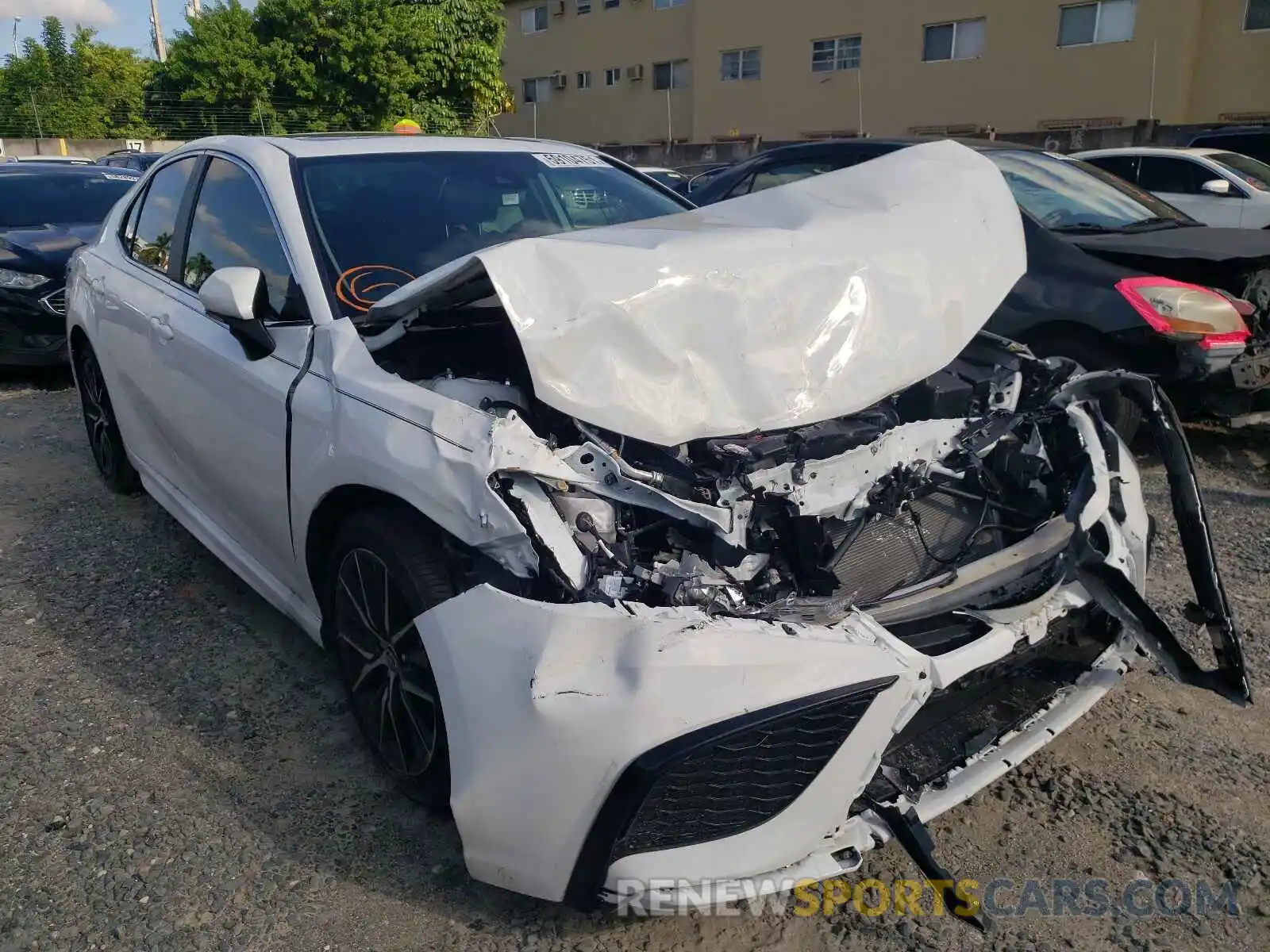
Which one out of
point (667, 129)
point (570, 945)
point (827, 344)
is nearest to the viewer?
point (570, 945)

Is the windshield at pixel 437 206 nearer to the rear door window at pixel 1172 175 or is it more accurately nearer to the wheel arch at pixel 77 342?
the wheel arch at pixel 77 342

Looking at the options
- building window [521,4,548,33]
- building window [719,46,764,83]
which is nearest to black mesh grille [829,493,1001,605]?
building window [719,46,764,83]

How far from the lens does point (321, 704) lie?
322cm

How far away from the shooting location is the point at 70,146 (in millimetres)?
29828

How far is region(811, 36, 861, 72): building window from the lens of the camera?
81.7ft

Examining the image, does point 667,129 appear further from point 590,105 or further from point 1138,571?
point 1138,571

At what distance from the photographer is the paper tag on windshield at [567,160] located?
385 centimetres

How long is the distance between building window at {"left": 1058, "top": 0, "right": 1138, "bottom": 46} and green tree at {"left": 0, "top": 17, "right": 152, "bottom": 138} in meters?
28.5

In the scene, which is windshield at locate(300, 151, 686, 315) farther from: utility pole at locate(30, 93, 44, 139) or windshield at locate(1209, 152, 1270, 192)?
utility pole at locate(30, 93, 44, 139)

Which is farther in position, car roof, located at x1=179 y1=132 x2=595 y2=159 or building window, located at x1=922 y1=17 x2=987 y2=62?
building window, located at x1=922 y1=17 x2=987 y2=62

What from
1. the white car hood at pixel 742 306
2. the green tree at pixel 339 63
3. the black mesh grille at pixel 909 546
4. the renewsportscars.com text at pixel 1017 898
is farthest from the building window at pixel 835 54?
the renewsportscars.com text at pixel 1017 898

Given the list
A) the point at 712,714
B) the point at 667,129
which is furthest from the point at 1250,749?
the point at 667,129

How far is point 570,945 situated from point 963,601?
124 centimetres

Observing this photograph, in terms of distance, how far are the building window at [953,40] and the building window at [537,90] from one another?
630 inches
